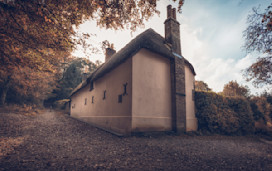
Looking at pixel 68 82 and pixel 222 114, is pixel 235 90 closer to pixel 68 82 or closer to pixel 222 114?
pixel 222 114

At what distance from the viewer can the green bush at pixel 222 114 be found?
362 inches

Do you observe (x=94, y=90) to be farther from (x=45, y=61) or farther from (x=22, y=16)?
(x=22, y=16)

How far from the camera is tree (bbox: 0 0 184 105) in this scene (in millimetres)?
4117

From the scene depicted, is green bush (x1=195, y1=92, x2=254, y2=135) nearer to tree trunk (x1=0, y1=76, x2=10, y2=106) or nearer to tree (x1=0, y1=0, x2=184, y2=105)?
tree (x1=0, y1=0, x2=184, y2=105)

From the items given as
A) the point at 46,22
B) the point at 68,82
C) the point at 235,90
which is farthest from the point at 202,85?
the point at 46,22

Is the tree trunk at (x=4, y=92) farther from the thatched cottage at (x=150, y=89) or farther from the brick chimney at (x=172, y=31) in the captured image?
the brick chimney at (x=172, y=31)

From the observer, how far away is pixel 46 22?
14.5 feet

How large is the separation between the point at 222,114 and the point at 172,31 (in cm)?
732

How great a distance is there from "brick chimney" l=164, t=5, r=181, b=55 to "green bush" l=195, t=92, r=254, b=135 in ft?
12.9

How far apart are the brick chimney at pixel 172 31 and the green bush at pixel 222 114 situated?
392 centimetres

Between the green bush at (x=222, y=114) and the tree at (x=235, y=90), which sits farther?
the tree at (x=235, y=90)

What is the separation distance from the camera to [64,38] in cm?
470

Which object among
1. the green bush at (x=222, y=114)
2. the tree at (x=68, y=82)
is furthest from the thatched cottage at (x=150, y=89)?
the tree at (x=68, y=82)

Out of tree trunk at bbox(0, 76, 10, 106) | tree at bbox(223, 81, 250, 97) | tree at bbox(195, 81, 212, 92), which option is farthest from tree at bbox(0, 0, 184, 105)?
tree at bbox(223, 81, 250, 97)
